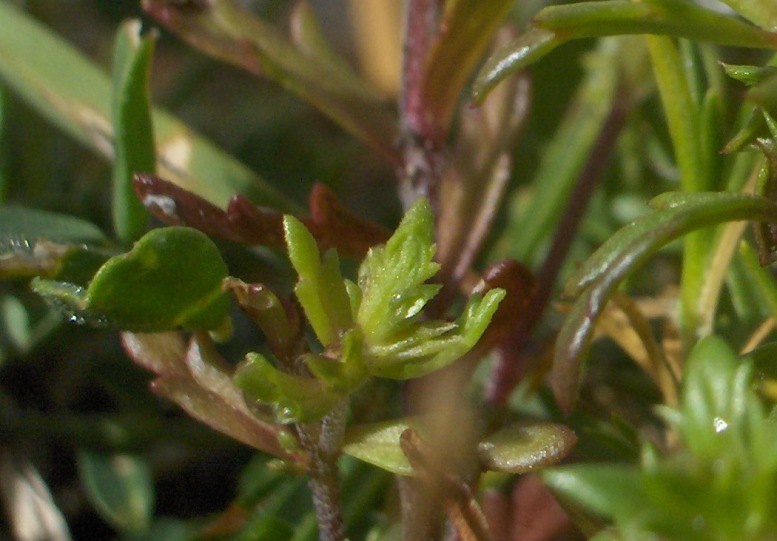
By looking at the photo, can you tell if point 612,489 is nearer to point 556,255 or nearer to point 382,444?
point 382,444

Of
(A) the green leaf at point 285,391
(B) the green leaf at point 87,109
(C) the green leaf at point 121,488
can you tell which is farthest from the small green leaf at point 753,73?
(C) the green leaf at point 121,488

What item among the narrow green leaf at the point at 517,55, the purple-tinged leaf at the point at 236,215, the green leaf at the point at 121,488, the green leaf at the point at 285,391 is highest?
the narrow green leaf at the point at 517,55

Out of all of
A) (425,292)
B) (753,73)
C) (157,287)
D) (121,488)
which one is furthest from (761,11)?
(121,488)

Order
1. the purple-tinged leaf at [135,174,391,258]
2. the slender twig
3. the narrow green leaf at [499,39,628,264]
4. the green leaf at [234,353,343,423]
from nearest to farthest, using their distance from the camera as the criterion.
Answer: the green leaf at [234,353,343,423], the purple-tinged leaf at [135,174,391,258], the slender twig, the narrow green leaf at [499,39,628,264]

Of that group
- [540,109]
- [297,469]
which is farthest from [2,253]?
[540,109]

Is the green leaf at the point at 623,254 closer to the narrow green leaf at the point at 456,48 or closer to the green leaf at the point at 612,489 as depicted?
the green leaf at the point at 612,489

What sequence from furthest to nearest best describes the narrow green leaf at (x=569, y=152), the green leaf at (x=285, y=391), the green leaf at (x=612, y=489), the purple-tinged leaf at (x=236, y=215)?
the narrow green leaf at (x=569, y=152)
the purple-tinged leaf at (x=236, y=215)
the green leaf at (x=285, y=391)
the green leaf at (x=612, y=489)

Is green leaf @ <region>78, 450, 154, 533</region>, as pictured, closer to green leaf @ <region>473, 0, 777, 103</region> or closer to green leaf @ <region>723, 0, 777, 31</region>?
green leaf @ <region>473, 0, 777, 103</region>

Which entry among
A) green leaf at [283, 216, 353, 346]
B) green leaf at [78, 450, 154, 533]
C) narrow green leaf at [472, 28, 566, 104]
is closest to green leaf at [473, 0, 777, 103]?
narrow green leaf at [472, 28, 566, 104]
